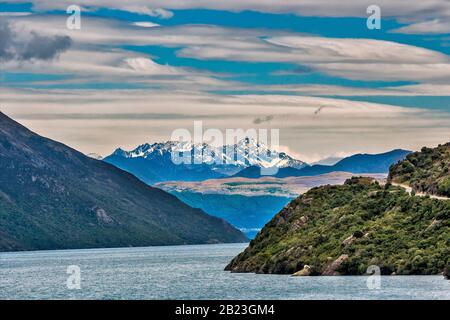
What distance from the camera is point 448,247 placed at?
169000 millimetres
